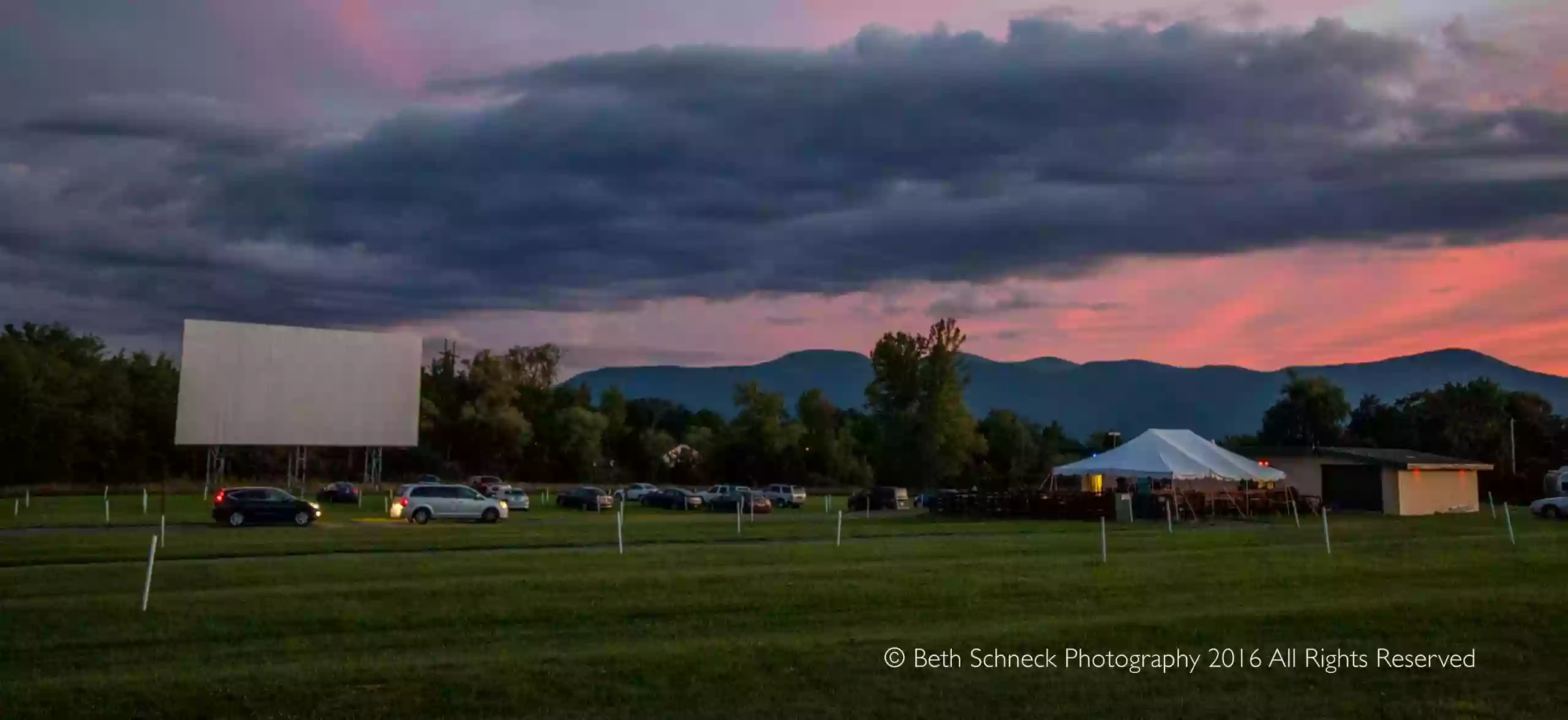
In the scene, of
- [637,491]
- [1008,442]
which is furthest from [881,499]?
[1008,442]

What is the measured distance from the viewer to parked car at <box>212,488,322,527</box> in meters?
37.2

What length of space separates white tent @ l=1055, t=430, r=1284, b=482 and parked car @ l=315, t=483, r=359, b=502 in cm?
3323

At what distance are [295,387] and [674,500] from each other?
750 inches

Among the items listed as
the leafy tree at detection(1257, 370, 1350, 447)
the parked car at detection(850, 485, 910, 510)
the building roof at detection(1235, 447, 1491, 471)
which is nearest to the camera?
the building roof at detection(1235, 447, 1491, 471)

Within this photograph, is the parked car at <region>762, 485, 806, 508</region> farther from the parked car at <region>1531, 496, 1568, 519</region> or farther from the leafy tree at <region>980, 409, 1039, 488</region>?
the parked car at <region>1531, 496, 1568, 519</region>

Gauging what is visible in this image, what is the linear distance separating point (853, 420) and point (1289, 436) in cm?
4048

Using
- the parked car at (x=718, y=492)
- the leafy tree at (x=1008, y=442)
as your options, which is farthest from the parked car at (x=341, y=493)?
the leafy tree at (x=1008, y=442)

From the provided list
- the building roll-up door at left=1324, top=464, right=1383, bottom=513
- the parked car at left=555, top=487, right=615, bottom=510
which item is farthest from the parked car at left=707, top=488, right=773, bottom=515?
the building roll-up door at left=1324, top=464, right=1383, bottom=513

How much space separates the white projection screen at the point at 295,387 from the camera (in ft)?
171

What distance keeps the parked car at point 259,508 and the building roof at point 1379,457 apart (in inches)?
1588

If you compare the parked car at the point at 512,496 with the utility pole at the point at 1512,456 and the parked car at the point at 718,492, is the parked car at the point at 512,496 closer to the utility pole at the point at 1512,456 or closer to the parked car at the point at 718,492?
the parked car at the point at 718,492

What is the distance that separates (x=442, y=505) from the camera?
42.2 meters

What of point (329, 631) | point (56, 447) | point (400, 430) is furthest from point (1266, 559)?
point (56, 447)

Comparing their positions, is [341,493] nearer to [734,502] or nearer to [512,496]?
[512,496]
